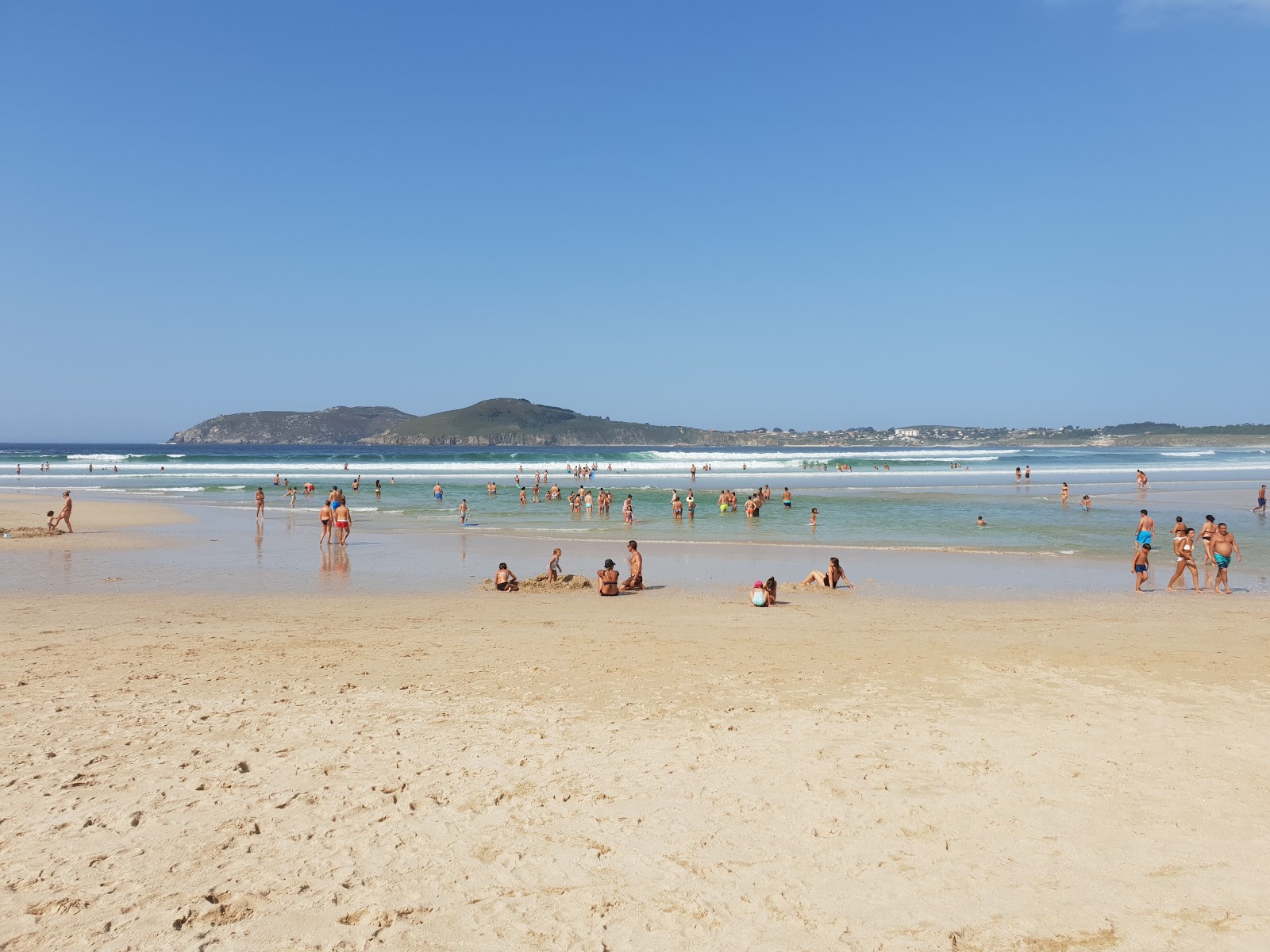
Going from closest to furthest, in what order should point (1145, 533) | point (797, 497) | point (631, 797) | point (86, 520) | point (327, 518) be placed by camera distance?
point (631, 797) < point (1145, 533) < point (327, 518) < point (86, 520) < point (797, 497)

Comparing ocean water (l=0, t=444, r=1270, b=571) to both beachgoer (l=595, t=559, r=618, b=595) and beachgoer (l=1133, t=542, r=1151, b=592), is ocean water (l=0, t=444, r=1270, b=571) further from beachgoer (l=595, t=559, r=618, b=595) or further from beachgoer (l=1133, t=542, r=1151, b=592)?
beachgoer (l=595, t=559, r=618, b=595)

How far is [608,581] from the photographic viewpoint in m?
14.6

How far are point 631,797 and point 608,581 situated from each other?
905cm

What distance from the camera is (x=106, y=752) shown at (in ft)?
20.4

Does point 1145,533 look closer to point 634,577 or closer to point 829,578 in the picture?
point 829,578

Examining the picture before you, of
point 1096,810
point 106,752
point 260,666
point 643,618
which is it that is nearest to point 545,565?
point 643,618

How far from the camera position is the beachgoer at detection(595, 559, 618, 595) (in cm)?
1459

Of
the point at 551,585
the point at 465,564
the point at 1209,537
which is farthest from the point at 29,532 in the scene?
the point at 1209,537

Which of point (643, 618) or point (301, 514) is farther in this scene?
point (301, 514)

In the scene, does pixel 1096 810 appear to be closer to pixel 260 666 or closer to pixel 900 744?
pixel 900 744

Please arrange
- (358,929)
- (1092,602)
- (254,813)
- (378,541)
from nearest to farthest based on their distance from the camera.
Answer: (358,929), (254,813), (1092,602), (378,541)

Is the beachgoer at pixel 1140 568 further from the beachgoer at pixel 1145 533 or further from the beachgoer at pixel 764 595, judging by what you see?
the beachgoer at pixel 764 595

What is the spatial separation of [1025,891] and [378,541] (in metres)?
21.7

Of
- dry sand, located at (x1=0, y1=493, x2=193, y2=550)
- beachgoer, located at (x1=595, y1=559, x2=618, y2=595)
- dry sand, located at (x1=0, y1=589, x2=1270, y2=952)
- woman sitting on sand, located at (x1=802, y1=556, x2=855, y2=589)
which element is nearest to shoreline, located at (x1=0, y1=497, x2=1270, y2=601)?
dry sand, located at (x1=0, y1=493, x2=193, y2=550)
